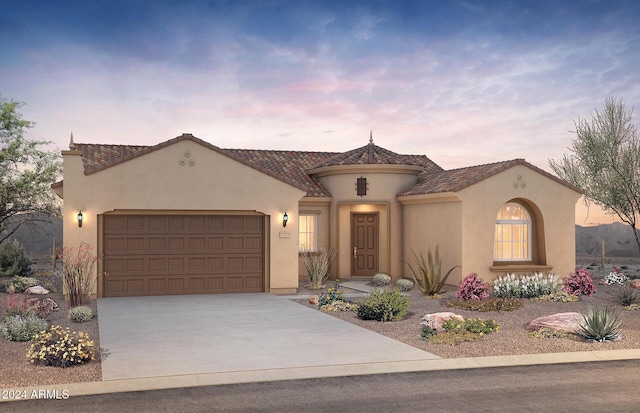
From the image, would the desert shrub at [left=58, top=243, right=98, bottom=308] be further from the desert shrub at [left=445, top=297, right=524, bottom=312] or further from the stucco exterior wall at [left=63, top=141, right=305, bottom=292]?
the desert shrub at [left=445, top=297, right=524, bottom=312]

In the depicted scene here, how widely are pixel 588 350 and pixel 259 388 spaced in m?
5.66

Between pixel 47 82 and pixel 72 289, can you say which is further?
pixel 47 82

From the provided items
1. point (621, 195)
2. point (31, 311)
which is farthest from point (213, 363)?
point (621, 195)

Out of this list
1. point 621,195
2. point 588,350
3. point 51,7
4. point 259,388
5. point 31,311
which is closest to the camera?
point 259,388

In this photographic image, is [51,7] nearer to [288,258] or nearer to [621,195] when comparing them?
[288,258]

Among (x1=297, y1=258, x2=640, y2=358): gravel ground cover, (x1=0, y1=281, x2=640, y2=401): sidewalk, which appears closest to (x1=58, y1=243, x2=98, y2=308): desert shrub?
(x1=0, y1=281, x2=640, y2=401): sidewalk

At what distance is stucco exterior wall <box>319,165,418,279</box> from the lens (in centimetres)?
2302

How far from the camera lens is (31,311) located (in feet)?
45.2

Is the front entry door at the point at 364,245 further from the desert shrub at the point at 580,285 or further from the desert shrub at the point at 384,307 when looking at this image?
the desert shrub at the point at 384,307

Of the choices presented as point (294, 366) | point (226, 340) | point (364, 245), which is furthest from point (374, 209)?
point (294, 366)

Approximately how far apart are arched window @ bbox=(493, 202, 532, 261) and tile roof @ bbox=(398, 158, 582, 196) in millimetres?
1300

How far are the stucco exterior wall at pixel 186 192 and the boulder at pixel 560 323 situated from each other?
26.9 feet

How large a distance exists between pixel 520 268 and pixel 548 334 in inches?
333

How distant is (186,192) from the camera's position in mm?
18484
